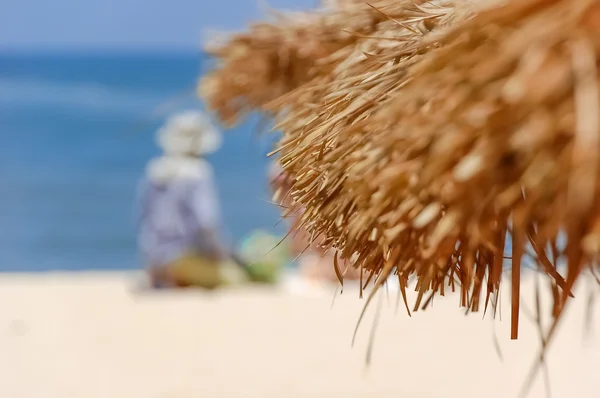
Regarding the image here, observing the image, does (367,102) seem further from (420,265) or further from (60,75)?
(60,75)

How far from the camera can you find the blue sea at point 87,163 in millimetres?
9445

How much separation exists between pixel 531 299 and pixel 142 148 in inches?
576

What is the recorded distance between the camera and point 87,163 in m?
15.7

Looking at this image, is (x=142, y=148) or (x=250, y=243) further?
(x=142, y=148)

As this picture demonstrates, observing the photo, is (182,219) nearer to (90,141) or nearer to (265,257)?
(265,257)

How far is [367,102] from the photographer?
3.05 feet

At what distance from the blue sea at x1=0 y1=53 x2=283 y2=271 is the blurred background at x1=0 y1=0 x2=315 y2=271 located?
24 mm

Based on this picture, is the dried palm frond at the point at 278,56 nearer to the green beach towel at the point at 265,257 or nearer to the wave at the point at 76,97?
the green beach towel at the point at 265,257

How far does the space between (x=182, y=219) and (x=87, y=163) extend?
12.2 m

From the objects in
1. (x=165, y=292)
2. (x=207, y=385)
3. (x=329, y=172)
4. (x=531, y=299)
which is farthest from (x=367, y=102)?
(x=165, y=292)

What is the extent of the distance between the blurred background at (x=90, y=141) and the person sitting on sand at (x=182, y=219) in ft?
1.31

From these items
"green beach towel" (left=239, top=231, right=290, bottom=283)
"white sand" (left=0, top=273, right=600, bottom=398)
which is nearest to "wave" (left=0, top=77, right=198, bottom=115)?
"green beach towel" (left=239, top=231, right=290, bottom=283)

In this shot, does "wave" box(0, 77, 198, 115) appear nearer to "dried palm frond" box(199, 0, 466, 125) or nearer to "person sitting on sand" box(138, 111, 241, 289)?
"person sitting on sand" box(138, 111, 241, 289)

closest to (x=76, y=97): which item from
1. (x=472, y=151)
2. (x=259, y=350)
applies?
(x=259, y=350)
